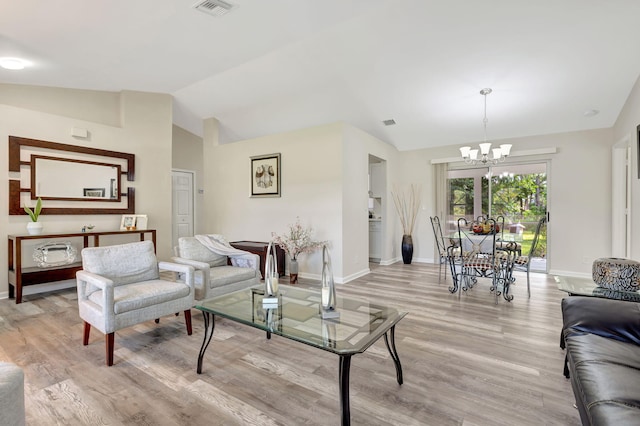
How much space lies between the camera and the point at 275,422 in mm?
1647

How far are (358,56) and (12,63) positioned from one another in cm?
404

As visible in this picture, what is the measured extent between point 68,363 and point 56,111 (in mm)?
3818

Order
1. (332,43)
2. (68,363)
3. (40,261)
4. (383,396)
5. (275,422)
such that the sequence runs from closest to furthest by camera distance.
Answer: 1. (275,422)
2. (383,396)
3. (68,363)
4. (332,43)
5. (40,261)

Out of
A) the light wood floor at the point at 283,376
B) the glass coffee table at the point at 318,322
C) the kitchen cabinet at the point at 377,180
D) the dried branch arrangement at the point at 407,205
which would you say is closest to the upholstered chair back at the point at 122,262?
the light wood floor at the point at 283,376

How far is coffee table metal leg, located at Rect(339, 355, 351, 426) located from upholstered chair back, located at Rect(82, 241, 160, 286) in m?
2.26

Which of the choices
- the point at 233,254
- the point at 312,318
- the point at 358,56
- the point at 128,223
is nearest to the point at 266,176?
the point at 233,254

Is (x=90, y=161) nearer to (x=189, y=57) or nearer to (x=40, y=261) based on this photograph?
(x=40, y=261)

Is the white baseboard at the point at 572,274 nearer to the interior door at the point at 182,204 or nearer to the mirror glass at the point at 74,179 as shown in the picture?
the mirror glass at the point at 74,179

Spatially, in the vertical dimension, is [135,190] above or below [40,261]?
above

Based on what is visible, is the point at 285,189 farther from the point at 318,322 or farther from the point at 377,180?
the point at 318,322

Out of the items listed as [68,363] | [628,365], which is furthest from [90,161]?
[628,365]

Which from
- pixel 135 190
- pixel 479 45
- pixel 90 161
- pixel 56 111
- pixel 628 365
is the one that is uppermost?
pixel 479 45

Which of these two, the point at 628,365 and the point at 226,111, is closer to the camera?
the point at 628,365

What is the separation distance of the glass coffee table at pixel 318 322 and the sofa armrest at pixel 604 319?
0.94 meters
